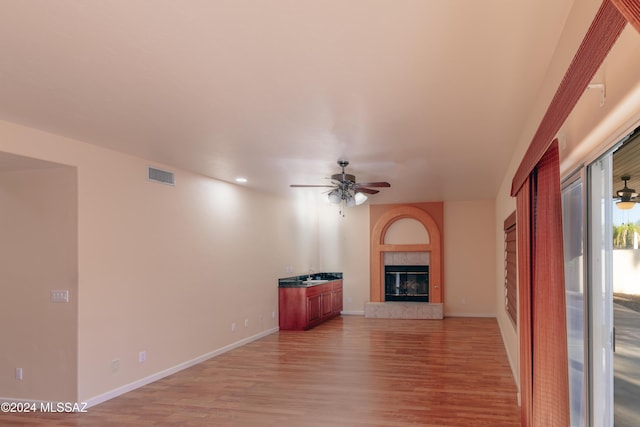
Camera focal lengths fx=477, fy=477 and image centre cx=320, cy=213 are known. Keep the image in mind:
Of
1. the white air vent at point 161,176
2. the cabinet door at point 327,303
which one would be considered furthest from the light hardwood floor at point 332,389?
the white air vent at point 161,176

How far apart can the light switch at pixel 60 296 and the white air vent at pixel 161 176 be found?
1673 mm

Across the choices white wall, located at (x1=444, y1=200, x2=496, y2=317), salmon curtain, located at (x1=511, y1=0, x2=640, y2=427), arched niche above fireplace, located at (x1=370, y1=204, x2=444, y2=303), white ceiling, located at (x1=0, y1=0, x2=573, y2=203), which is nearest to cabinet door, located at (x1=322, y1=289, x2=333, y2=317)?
arched niche above fireplace, located at (x1=370, y1=204, x2=444, y2=303)

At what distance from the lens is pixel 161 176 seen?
19.9 ft

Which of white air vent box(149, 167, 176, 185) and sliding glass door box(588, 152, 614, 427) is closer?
sliding glass door box(588, 152, 614, 427)

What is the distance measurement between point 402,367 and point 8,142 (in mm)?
5104

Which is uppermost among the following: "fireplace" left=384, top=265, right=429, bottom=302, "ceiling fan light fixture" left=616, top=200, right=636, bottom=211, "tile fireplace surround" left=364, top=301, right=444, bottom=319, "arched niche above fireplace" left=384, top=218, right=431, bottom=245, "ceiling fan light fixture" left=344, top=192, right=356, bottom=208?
"ceiling fan light fixture" left=344, top=192, right=356, bottom=208

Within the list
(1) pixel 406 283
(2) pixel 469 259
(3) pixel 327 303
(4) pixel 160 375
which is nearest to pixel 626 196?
(4) pixel 160 375

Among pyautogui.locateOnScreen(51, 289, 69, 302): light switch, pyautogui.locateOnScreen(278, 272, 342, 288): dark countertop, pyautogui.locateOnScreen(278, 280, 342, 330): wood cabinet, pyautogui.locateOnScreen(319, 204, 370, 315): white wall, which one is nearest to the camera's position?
pyautogui.locateOnScreen(51, 289, 69, 302): light switch

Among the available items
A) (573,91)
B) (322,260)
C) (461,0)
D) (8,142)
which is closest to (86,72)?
(8,142)

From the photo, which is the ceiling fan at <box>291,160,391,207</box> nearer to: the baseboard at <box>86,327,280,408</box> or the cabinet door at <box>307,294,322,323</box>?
the baseboard at <box>86,327,280,408</box>

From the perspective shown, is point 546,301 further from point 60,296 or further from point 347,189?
point 60,296

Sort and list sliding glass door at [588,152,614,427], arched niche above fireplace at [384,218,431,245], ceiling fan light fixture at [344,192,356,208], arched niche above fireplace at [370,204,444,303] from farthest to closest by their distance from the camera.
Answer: arched niche above fireplace at [384,218,431,245] < arched niche above fireplace at [370,204,444,303] < ceiling fan light fixture at [344,192,356,208] < sliding glass door at [588,152,614,427]

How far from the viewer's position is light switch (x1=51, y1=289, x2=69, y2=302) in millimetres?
4848

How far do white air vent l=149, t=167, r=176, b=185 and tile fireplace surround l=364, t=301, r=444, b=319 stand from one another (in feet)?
19.6
